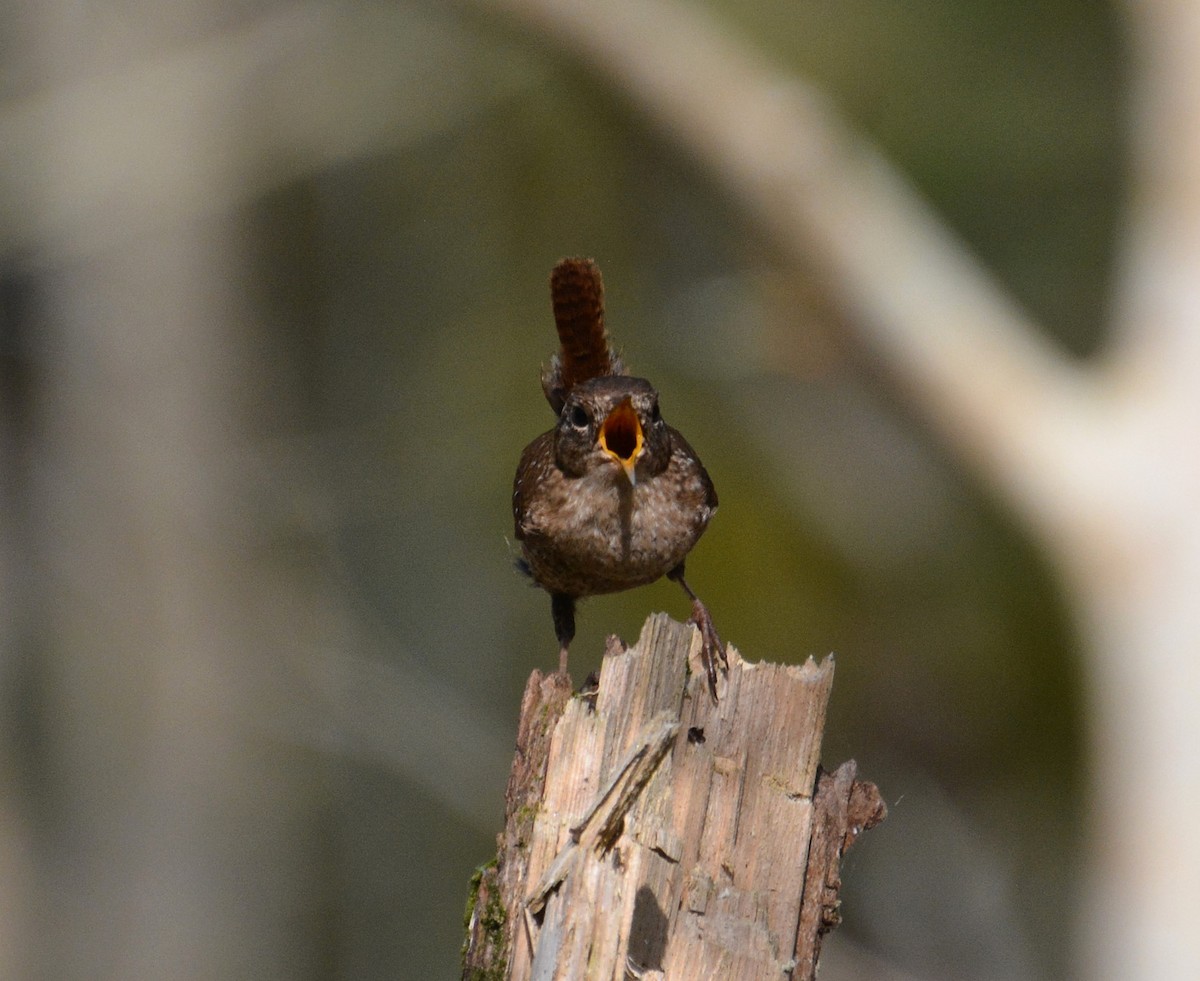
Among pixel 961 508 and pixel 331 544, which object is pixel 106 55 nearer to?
pixel 331 544

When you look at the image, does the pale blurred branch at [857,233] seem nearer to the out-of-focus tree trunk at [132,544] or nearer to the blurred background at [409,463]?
the blurred background at [409,463]

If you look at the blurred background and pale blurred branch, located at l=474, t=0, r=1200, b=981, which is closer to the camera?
pale blurred branch, located at l=474, t=0, r=1200, b=981

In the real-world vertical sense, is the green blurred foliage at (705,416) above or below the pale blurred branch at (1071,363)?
above

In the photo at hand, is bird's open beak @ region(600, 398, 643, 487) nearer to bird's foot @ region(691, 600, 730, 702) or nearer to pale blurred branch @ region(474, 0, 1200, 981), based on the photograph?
bird's foot @ region(691, 600, 730, 702)

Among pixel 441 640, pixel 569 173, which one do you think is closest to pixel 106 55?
pixel 569 173

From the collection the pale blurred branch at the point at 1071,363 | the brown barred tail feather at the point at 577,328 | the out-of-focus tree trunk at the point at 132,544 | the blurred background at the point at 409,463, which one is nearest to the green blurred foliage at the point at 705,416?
the blurred background at the point at 409,463

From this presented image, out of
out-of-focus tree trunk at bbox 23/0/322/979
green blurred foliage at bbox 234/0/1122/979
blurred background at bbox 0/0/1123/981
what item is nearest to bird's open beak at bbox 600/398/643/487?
blurred background at bbox 0/0/1123/981
